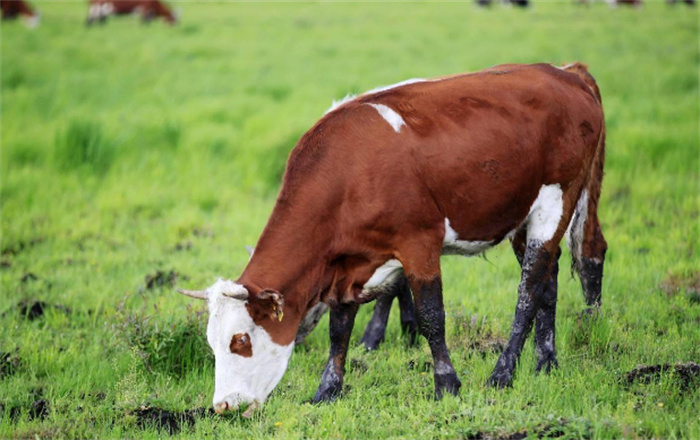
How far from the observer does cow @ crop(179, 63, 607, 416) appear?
5137 millimetres

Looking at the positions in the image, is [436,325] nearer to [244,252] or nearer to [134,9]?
[244,252]

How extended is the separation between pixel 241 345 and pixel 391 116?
1626mm

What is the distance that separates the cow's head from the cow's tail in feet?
8.44

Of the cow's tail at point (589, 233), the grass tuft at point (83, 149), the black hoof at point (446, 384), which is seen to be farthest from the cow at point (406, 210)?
the grass tuft at point (83, 149)

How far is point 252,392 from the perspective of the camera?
5.14 meters

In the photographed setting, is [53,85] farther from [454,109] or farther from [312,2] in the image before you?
[312,2]

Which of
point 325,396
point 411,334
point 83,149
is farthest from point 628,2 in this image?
point 325,396

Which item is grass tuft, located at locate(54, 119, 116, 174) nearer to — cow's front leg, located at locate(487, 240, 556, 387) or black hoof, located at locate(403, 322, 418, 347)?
black hoof, located at locate(403, 322, 418, 347)

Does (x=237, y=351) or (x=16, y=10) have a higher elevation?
(x=16, y=10)

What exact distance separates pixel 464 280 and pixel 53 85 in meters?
9.93

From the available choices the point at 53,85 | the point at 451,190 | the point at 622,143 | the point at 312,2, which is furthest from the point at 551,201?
the point at 312,2

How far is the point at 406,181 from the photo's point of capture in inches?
204

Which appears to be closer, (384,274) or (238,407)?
(238,407)

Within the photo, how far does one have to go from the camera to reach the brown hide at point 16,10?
2786 cm
